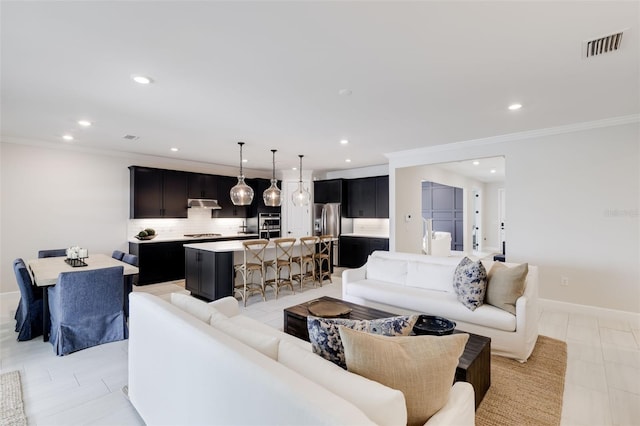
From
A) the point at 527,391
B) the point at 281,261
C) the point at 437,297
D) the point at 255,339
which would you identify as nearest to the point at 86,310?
the point at 255,339

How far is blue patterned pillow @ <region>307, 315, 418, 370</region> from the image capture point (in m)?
1.37

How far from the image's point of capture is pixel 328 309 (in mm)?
2932

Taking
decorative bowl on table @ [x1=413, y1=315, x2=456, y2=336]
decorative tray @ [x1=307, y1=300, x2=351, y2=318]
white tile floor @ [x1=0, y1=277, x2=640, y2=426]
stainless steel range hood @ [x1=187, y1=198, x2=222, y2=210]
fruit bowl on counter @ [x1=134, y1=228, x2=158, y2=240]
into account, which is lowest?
white tile floor @ [x1=0, y1=277, x2=640, y2=426]

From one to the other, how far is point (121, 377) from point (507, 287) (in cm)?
364

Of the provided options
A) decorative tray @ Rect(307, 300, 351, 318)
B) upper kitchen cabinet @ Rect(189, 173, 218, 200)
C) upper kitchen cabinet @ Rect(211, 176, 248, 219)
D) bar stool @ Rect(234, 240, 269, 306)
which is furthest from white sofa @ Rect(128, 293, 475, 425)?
upper kitchen cabinet @ Rect(211, 176, 248, 219)

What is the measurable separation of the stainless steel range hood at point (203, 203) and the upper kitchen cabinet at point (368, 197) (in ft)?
11.2

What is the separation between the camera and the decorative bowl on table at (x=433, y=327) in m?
2.16

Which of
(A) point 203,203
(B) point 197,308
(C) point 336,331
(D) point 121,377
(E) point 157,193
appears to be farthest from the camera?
(A) point 203,203

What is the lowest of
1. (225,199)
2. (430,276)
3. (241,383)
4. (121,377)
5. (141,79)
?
(121,377)

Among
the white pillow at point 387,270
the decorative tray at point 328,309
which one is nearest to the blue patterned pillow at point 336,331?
the decorative tray at point 328,309

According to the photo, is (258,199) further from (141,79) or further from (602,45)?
(602,45)

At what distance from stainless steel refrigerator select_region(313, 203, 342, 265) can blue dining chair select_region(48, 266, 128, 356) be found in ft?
18.0

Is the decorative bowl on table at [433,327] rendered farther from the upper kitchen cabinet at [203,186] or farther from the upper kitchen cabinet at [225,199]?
the upper kitchen cabinet at [225,199]

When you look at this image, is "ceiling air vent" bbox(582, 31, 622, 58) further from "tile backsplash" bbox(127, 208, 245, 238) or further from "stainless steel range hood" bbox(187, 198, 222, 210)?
"tile backsplash" bbox(127, 208, 245, 238)
